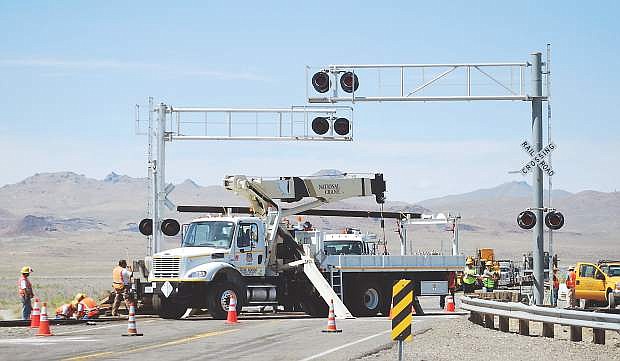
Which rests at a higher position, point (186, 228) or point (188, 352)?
point (186, 228)

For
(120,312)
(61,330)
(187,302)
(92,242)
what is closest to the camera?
(61,330)

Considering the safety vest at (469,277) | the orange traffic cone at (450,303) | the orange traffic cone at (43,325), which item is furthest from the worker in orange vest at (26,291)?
the safety vest at (469,277)

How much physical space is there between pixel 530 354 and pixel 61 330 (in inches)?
453

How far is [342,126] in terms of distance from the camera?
3691 cm

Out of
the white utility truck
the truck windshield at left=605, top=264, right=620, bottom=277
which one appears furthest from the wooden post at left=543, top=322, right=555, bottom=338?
the truck windshield at left=605, top=264, right=620, bottom=277

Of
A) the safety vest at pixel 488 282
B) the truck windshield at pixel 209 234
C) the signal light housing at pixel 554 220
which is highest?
the signal light housing at pixel 554 220

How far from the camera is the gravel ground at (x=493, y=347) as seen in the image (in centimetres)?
2016

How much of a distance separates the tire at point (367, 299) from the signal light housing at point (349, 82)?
536 centimetres

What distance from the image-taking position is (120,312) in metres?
33.9

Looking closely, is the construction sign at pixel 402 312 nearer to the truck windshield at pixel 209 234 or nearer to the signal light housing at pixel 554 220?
the signal light housing at pixel 554 220

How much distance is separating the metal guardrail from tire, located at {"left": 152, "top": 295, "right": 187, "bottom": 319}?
855cm

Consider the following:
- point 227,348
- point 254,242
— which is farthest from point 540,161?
point 227,348

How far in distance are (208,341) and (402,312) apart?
5919 millimetres

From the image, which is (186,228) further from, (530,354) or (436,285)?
(530,354)
